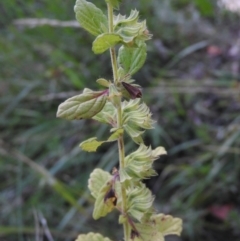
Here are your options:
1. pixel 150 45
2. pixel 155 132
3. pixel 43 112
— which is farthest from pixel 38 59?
pixel 155 132

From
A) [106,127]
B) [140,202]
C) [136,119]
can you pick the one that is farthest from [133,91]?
[106,127]

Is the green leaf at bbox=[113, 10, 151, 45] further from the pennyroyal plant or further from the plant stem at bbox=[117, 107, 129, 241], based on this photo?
the plant stem at bbox=[117, 107, 129, 241]

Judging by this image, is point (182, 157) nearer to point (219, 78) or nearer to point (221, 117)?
point (221, 117)

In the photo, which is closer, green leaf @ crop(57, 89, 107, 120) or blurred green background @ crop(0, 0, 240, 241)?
green leaf @ crop(57, 89, 107, 120)

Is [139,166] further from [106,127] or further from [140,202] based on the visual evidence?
[106,127]

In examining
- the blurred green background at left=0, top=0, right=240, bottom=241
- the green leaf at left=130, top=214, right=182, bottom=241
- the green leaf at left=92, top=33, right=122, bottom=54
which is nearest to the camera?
the green leaf at left=92, top=33, right=122, bottom=54

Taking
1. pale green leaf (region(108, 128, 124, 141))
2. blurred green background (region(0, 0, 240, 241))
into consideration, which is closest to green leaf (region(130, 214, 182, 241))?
pale green leaf (region(108, 128, 124, 141))
